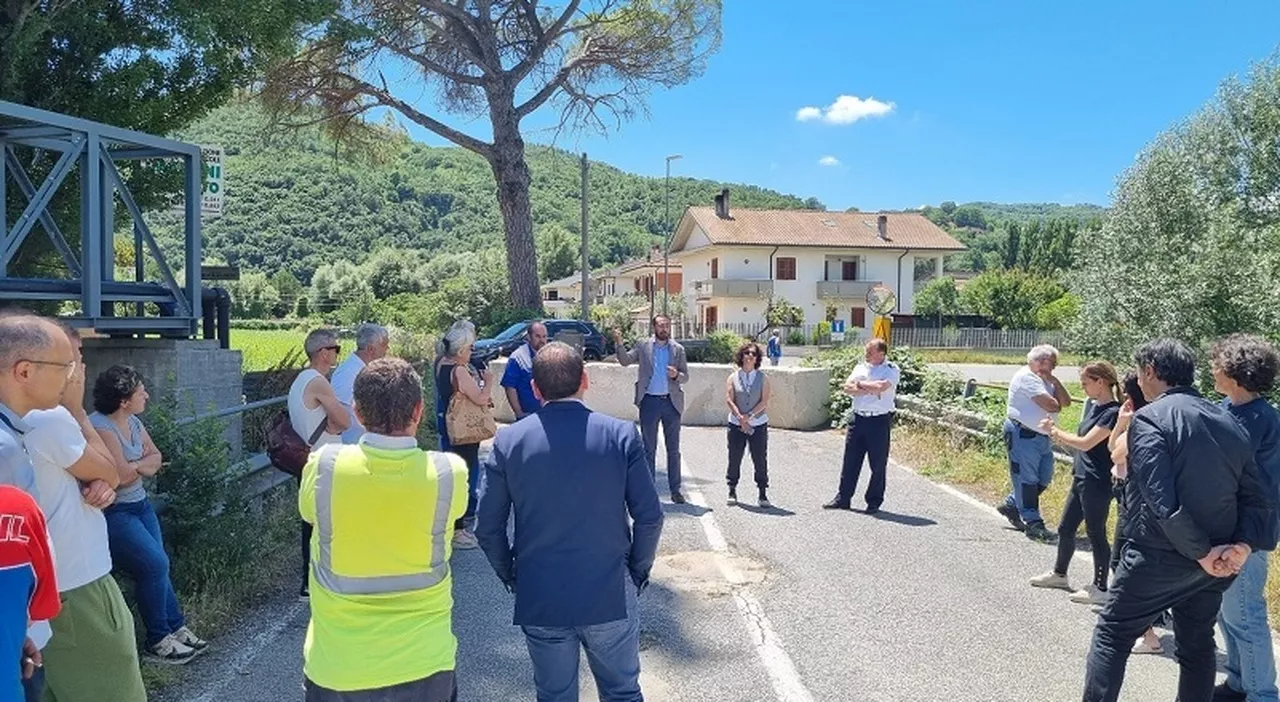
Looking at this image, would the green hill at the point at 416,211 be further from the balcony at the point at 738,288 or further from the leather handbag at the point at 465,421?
the leather handbag at the point at 465,421

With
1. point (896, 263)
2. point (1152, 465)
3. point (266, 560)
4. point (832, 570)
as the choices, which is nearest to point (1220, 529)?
point (1152, 465)

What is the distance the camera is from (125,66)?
7992mm

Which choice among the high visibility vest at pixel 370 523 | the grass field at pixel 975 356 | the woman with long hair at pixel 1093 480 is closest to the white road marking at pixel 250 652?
the high visibility vest at pixel 370 523

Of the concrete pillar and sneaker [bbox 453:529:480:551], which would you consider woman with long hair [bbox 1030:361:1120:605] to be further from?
the concrete pillar

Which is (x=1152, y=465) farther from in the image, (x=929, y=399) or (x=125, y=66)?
(x=929, y=399)

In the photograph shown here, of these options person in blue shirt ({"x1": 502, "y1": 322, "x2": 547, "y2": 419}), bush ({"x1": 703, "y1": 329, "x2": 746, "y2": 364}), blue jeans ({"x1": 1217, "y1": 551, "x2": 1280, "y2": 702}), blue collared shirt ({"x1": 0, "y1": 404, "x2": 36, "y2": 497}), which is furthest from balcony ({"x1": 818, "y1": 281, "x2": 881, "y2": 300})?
blue collared shirt ({"x1": 0, "y1": 404, "x2": 36, "y2": 497})

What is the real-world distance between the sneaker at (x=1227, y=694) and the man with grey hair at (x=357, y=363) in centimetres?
462

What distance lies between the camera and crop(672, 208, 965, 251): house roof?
57.0 meters

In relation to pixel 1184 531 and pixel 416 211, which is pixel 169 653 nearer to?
pixel 1184 531

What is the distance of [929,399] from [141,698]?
1186 centimetres

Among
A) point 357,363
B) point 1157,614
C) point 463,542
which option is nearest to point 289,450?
point 357,363

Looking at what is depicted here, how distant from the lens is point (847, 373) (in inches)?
612

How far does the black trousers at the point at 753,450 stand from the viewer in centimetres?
843

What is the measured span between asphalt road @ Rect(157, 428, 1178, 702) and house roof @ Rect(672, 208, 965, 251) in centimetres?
4893
